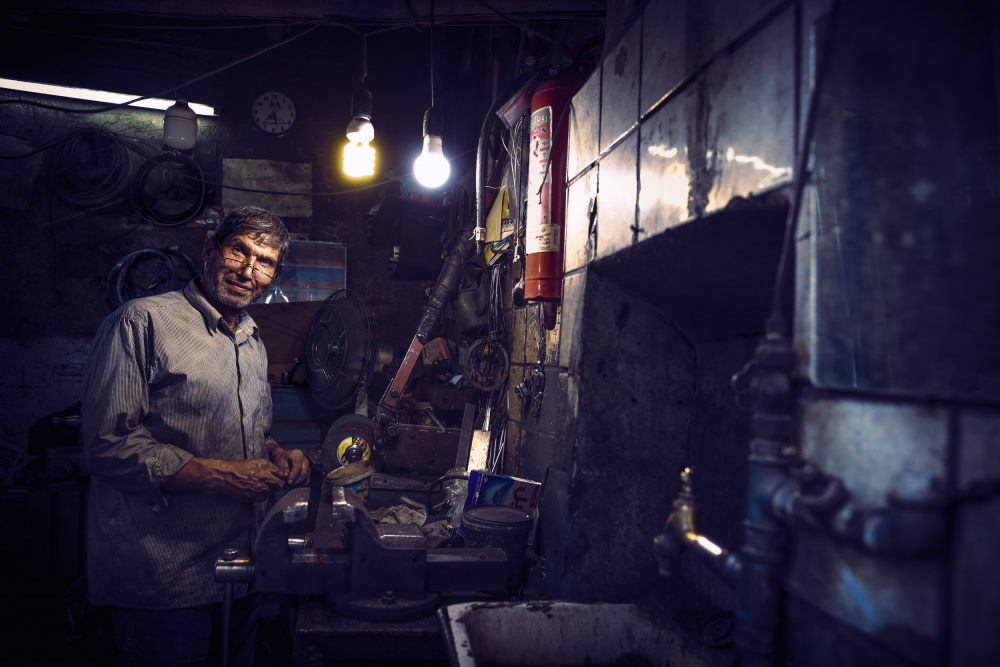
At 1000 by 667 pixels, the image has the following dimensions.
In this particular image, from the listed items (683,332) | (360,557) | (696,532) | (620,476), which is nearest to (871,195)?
(696,532)

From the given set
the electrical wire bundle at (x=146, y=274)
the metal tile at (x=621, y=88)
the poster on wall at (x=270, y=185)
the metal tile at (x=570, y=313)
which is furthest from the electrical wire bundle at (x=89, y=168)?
the metal tile at (x=621, y=88)

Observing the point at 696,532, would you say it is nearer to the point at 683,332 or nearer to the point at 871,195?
the point at 871,195

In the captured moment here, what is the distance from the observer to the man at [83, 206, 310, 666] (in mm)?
1985

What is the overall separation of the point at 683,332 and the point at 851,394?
120cm

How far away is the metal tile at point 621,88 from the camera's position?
1731 mm

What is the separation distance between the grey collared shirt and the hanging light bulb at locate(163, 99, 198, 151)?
5006 mm

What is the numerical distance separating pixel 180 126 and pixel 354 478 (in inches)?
182

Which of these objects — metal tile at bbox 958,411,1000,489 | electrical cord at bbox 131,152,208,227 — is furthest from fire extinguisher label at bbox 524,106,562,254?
electrical cord at bbox 131,152,208,227

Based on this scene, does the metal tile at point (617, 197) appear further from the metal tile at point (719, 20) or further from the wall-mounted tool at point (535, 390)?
the wall-mounted tool at point (535, 390)

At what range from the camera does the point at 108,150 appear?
664 cm

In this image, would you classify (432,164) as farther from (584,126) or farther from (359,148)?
(584,126)

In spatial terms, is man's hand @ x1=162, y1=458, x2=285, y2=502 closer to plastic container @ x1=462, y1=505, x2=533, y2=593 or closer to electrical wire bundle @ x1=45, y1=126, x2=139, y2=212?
plastic container @ x1=462, y1=505, x2=533, y2=593

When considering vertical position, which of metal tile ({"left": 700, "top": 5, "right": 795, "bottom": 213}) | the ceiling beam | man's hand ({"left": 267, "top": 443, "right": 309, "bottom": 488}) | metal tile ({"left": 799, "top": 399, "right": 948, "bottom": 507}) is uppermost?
the ceiling beam

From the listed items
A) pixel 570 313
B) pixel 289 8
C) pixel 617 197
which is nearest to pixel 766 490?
pixel 617 197
